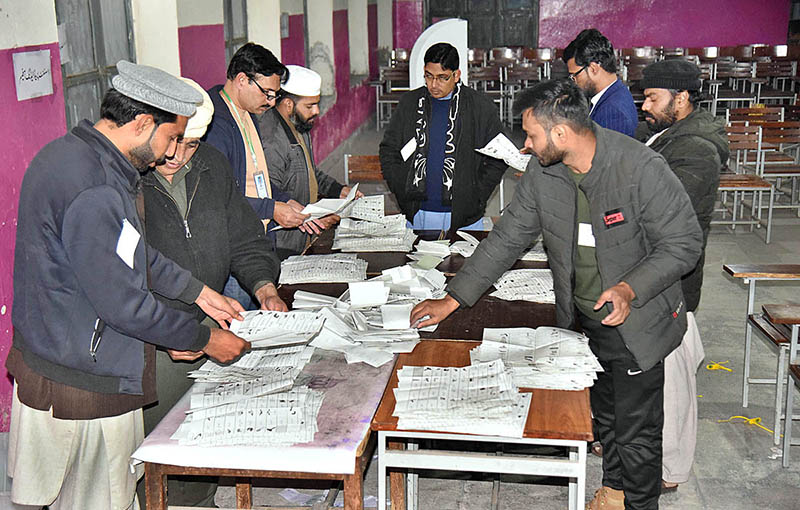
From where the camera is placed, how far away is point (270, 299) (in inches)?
112

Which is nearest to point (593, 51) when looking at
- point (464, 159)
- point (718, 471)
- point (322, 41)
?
point (464, 159)

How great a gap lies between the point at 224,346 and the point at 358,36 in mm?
12251

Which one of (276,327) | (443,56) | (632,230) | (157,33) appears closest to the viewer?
(276,327)

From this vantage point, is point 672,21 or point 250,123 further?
A: point 672,21

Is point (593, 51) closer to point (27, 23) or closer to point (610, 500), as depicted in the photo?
point (610, 500)

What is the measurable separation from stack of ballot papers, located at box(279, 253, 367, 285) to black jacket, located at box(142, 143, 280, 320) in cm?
43

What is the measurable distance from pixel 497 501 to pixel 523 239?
1.08m

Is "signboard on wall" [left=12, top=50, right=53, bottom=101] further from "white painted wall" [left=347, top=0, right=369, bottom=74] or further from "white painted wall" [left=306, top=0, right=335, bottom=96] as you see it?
"white painted wall" [left=347, top=0, right=369, bottom=74]

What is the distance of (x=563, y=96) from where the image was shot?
2.59 m

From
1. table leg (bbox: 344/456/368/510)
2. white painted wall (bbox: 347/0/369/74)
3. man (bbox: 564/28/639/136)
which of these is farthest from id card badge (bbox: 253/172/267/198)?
white painted wall (bbox: 347/0/369/74)

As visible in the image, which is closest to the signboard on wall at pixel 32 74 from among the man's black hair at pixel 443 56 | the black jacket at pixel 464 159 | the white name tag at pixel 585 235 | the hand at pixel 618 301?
the black jacket at pixel 464 159

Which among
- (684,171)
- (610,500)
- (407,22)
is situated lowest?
(610,500)

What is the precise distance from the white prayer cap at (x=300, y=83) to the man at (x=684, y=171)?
4.95ft

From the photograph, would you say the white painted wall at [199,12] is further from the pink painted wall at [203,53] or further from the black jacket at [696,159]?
the black jacket at [696,159]
